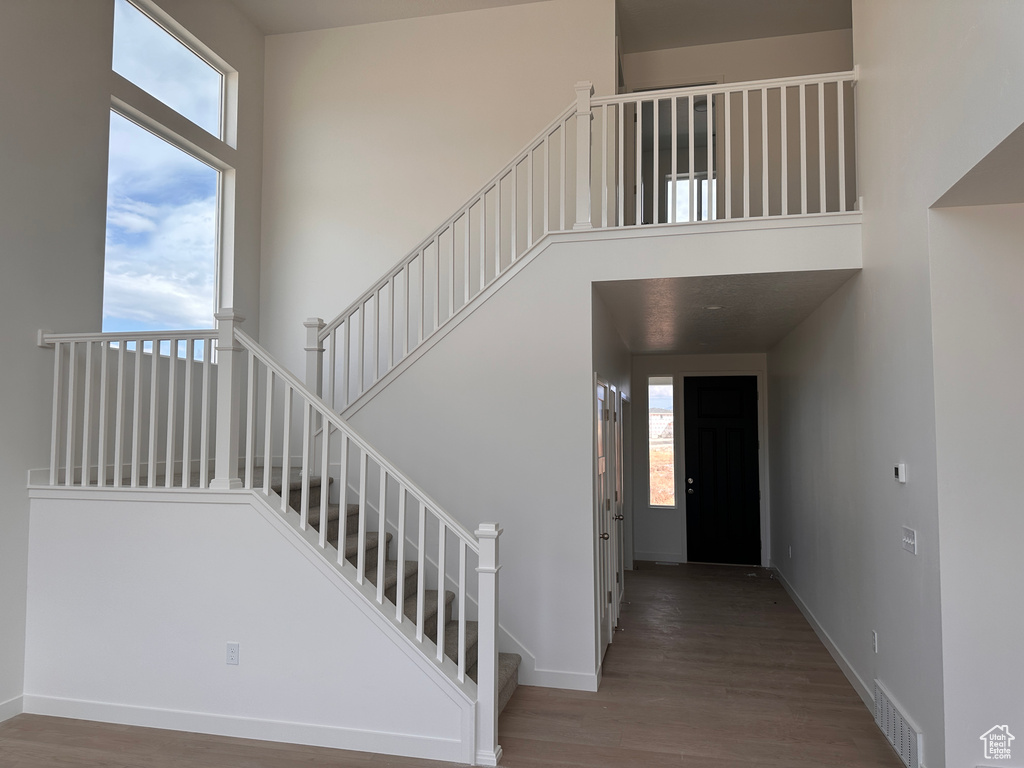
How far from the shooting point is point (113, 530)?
11.6 feet

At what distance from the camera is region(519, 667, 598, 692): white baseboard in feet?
13.1

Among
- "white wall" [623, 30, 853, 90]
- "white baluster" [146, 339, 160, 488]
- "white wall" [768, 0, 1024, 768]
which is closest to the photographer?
"white wall" [768, 0, 1024, 768]

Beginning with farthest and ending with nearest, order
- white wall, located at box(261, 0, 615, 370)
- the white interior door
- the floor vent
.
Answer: white wall, located at box(261, 0, 615, 370) < the white interior door < the floor vent

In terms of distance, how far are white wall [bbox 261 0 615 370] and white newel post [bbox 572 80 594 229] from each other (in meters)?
1.50

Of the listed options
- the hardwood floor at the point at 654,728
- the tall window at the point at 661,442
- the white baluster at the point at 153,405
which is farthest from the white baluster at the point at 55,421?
the tall window at the point at 661,442

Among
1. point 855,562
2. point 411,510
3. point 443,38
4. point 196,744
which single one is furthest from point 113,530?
point 443,38

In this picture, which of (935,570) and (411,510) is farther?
(411,510)

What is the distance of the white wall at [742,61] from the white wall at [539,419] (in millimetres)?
3189

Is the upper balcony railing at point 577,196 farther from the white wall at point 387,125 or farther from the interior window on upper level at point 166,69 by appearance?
the interior window on upper level at point 166,69

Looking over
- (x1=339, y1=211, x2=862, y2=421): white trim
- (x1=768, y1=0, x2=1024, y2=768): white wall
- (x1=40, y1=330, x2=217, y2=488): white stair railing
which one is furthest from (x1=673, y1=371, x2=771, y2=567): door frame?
(x1=40, y1=330, x2=217, y2=488): white stair railing

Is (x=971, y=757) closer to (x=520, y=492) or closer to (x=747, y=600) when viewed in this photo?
(x=520, y=492)

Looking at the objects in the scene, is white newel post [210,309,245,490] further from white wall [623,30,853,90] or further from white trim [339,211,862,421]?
white wall [623,30,853,90]

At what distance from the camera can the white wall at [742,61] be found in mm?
6055

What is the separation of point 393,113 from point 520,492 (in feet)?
12.1
